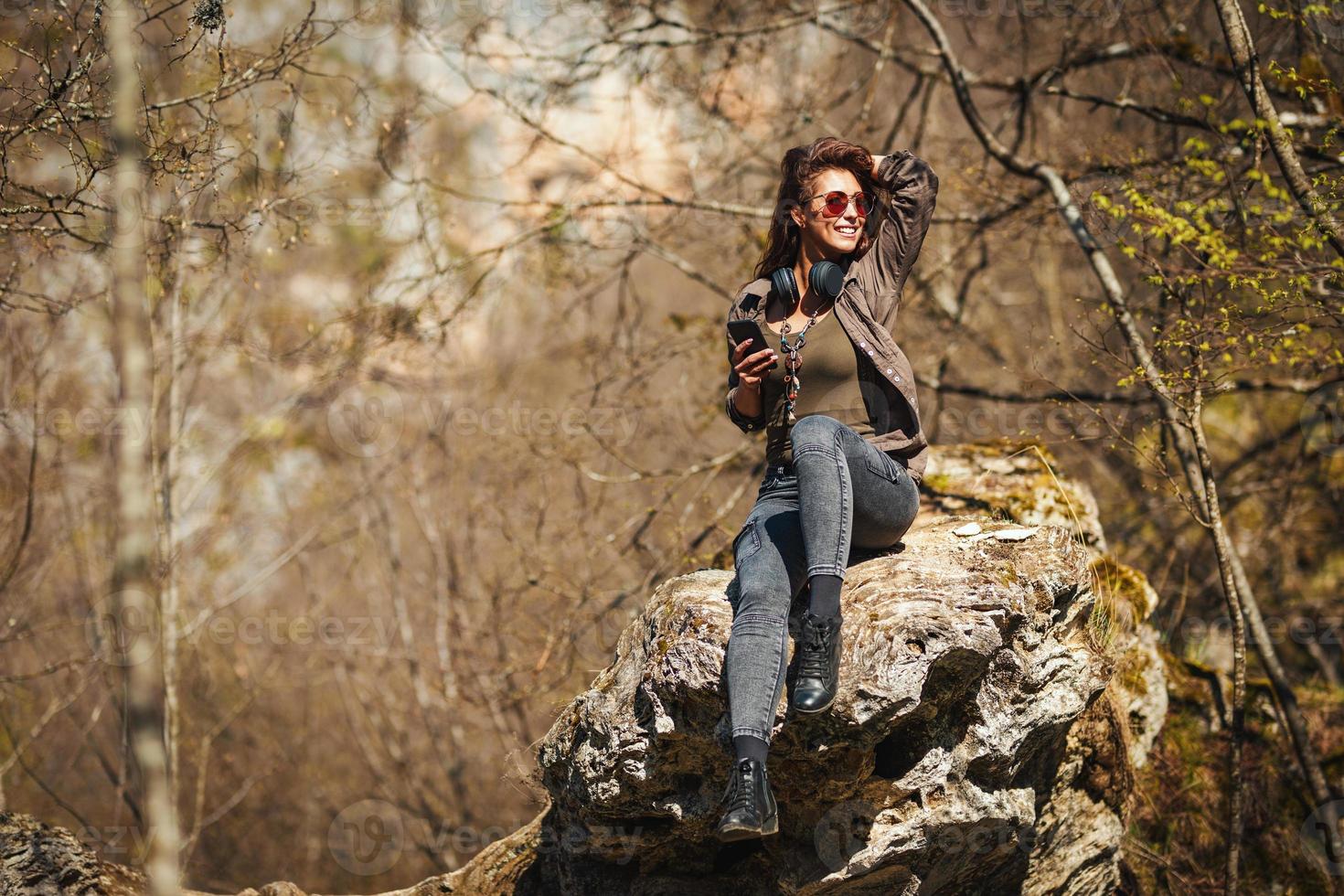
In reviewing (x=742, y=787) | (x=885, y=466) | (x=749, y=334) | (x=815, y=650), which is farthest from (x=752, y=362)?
(x=742, y=787)

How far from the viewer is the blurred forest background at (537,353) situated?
16.4 ft

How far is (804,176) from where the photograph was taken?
4.00 m

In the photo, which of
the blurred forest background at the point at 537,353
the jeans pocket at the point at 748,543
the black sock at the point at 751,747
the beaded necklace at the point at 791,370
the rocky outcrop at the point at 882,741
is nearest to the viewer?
the black sock at the point at 751,747

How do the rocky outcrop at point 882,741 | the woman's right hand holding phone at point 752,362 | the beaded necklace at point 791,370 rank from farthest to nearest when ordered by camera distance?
the beaded necklace at point 791,370, the woman's right hand holding phone at point 752,362, the rocky outcrop at point 882,741

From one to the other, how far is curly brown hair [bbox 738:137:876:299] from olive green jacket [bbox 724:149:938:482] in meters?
0.05

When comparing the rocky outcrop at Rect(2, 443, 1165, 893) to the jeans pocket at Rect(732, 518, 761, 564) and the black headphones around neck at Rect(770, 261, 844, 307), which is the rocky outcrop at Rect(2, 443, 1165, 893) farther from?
the black headphones around neck at Rect(770, 261, 844, 307)

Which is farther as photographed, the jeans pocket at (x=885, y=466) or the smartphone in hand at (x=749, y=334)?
the smartphone in hand at (x=749, y=334)

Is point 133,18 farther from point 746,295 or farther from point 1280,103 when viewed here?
point 1280,103

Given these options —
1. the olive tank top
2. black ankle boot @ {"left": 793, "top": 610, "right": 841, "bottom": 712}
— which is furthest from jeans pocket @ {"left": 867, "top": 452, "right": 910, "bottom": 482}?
black ankle boot @ {"left": 793, "top": 610, "right": 841, "bottom": 712}

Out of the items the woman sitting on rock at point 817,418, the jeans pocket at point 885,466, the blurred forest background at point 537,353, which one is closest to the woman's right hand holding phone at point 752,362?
the woman sitting on rock at point 817,418

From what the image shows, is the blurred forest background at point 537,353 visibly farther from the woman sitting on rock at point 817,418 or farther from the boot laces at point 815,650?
the boot laces at point 815,650

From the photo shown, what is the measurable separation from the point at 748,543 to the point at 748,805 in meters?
0.87

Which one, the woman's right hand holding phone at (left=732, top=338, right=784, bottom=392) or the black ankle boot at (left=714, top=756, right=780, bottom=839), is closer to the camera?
the black ankle boot at (left=714, top=756, right=780, bottom=839)

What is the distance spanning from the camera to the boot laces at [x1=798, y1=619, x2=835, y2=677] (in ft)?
10.3
